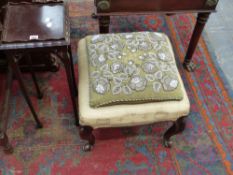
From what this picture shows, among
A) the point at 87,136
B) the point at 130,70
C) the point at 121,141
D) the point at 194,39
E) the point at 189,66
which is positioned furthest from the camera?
the point at 189,66

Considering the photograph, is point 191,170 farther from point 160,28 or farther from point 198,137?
point 160,28

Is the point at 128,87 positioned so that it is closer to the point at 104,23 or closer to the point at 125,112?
the point at 125,112

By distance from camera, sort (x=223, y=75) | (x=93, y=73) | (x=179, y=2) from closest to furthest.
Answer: (x=93, y=73) → (x=179, y=2) → (x=223, y=75)

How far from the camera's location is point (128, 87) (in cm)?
144

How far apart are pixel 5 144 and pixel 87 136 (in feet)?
1.70

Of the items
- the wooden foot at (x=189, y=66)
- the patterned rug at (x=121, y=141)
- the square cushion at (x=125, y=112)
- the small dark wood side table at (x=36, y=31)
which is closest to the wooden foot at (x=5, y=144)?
the patterned rug at (x=121, y=141)

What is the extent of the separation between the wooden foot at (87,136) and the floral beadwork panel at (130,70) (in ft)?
0.63

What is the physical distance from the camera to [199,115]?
6.72 feet

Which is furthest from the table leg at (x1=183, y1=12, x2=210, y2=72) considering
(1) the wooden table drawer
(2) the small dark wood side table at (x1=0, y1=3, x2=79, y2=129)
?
(2) the small dark wood side table at (x1=0, y1=3, x2=79, y2=129)

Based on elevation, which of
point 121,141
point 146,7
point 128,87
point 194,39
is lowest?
point 121,141

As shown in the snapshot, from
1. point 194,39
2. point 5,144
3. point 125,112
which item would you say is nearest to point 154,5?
point 194,39

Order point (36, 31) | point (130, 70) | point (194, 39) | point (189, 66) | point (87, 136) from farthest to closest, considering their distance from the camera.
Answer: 1. point (189, 66)
2. point (194, 39)
3. point (87, 136)
4. point (130, 70)
5. point (36, 31)

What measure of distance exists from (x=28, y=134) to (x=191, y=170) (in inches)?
42.5

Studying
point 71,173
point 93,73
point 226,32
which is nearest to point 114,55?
point 93,73
